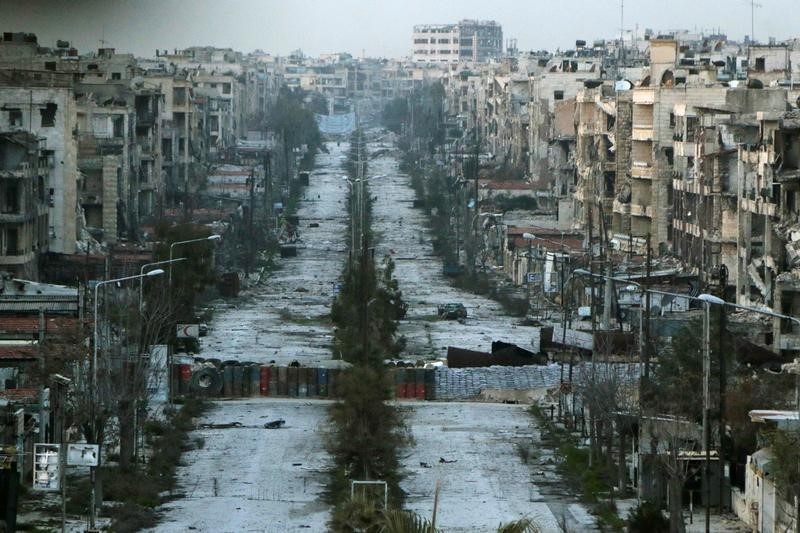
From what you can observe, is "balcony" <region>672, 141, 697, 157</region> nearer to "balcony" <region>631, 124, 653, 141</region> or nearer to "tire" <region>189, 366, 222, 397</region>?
"balcony" <region>631, 124, 653, 141</region>

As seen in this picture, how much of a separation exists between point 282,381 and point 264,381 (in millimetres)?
277

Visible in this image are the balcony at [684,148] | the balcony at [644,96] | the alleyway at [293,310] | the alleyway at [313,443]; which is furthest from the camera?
the balcony at [644,96]

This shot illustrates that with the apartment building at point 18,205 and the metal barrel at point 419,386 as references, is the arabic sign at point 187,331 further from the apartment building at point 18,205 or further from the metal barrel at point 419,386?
the metal barrel at point 419,386

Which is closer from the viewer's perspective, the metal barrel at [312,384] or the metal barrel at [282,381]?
the metal barrel at [312,384]

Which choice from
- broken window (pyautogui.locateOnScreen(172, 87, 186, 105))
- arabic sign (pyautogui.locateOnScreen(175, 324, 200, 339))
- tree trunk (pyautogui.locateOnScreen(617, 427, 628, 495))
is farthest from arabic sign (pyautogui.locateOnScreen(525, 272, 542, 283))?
broken window (pyautogui.locateOnScreen(172, 87, 186, 105))

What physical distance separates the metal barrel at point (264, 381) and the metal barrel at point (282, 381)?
0.18 m

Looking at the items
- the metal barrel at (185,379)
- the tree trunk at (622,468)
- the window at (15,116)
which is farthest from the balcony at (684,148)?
the tree trunk at (622,468)

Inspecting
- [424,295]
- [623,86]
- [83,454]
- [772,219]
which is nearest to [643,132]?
[623,86]

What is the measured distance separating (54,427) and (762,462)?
9143 millimetres

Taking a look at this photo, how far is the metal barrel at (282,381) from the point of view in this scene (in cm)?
3819

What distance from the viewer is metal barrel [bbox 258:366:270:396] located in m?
38.2

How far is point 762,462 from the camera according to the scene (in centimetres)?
2509

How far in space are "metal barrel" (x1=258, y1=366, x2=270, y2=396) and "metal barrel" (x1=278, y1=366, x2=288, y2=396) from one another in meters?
0.18

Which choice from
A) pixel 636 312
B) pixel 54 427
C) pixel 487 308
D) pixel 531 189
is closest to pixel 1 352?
pixel 54 427
